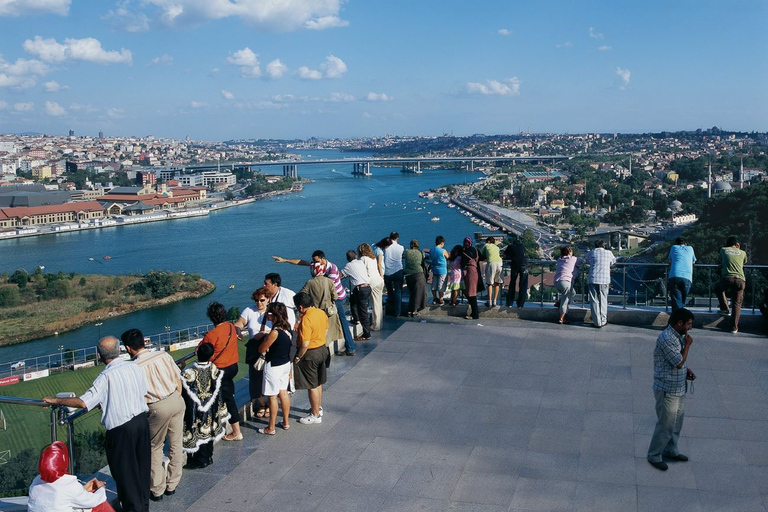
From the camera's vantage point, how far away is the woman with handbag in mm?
2926

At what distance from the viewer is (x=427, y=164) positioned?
3639 inches

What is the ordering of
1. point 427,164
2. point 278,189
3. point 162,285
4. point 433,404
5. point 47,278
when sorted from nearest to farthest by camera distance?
point 433,404
point 162,285
point 47,278
point 278,189
point 427,164

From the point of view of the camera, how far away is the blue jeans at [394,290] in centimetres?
476

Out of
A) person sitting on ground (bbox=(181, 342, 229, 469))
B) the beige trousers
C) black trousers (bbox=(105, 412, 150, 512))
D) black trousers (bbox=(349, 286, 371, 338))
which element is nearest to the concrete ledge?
black trousers (bbox=(349, 286, 371, 338))

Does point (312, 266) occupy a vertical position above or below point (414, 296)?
above

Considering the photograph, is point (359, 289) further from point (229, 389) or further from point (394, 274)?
point (229, 389)

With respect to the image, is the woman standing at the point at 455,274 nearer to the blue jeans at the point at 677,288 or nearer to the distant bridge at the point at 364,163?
the blue jeans at the point at 677,288

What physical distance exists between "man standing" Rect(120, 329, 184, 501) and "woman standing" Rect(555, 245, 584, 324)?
2.72 m

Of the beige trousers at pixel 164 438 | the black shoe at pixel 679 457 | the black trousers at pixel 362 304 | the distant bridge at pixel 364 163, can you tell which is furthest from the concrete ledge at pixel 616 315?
the distant bridge at pixel 364 163

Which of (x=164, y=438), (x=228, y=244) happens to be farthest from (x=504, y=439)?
(x=228, y=244)

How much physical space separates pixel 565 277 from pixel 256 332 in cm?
221

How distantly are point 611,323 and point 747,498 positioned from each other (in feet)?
7.43

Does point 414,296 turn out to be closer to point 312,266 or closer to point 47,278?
point 312,266

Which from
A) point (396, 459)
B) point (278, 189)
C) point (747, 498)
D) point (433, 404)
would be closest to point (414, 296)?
point (433, 404)
